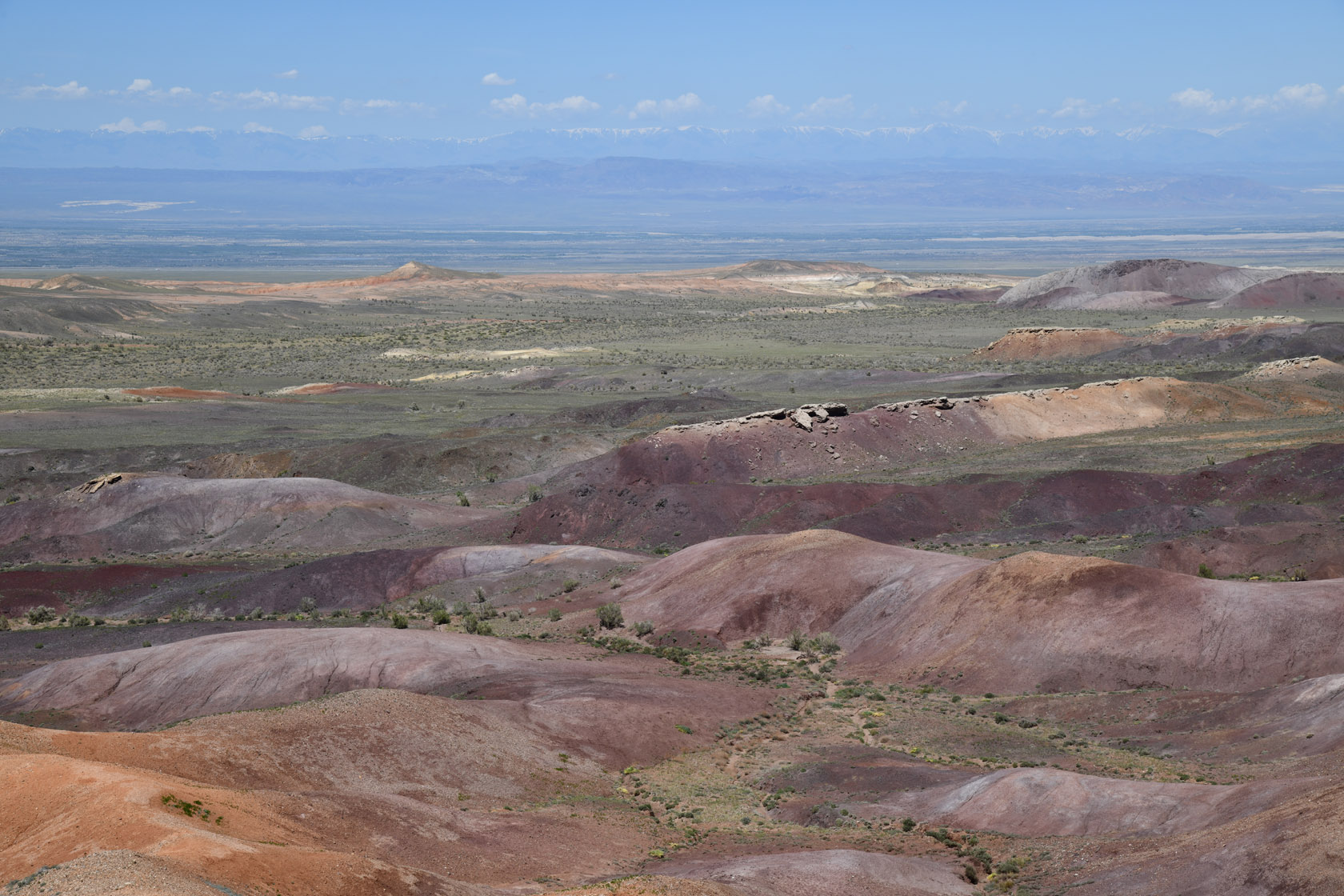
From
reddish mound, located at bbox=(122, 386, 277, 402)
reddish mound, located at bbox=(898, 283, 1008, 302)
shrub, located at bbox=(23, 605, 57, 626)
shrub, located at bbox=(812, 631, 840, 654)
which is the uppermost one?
reddish mound, located at bbox=(898, 283, 1008, 302)

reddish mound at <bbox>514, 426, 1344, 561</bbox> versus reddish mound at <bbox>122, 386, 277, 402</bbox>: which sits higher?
reddish mound at <bbox>122, 386, 277, 402</bbox>

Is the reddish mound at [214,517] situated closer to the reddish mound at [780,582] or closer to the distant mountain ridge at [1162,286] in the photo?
the reddish mound at [780,582]

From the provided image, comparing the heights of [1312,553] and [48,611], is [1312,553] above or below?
above

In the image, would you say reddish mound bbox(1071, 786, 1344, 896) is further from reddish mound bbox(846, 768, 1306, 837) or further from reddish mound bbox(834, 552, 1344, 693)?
reddish mound bbox(834, 552, 1344, 693)

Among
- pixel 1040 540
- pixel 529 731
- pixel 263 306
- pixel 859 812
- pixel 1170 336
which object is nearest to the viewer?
pixel 859 812

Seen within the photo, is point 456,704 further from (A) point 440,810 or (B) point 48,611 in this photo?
(B) point 48,611

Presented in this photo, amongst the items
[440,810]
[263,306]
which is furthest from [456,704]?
[263,306]

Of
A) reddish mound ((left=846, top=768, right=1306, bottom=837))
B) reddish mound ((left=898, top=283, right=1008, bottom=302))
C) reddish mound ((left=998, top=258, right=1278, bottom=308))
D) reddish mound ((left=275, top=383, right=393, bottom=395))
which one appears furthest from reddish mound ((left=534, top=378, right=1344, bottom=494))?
reddish mound ((left=898, top=283, right=1008, bottom=302))
